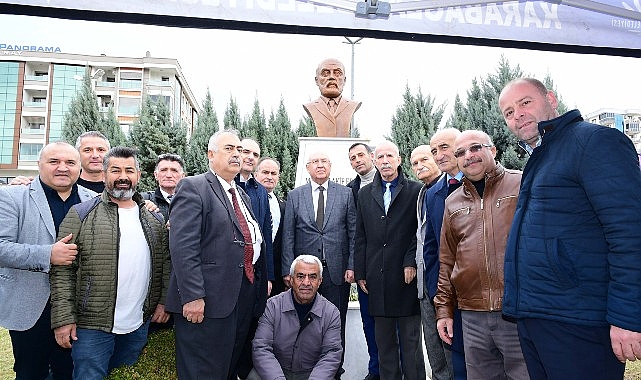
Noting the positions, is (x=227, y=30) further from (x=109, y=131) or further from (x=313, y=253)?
(x=109, y=131)

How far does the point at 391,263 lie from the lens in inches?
151

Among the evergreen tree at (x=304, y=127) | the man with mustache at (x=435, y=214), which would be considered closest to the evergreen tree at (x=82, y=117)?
the evergreen tree at (x=304, y=127)

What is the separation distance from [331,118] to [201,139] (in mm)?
10785

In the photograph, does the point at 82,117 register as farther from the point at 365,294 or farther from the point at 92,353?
the point at 92,353

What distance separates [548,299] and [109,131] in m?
17.6

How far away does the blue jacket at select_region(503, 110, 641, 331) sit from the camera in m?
1.77

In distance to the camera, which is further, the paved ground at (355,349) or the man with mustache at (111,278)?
the paved ground at (355,349)

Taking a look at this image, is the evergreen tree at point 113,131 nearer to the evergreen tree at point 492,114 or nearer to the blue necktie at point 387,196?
the evergreen tree at point 492,114

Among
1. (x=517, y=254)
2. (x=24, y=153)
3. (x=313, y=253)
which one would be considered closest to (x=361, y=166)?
(x=313, y=253)

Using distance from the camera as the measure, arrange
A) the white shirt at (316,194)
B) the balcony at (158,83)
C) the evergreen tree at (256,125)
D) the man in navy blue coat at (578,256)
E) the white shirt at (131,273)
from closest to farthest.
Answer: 1. the man in navy blue coat at (578,256)
2. the white shirt at (131,273)
3. the white shirt at (316,194)
4. the evergreen tree at (256,125)
5. the balcony at (158,83)

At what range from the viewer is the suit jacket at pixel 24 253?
285 centimetres

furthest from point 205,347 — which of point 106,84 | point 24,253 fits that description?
point 106,84

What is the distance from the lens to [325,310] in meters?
3.67

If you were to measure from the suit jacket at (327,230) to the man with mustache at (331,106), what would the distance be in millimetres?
1714
